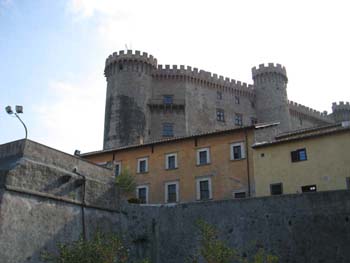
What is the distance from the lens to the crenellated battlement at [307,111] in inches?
2359

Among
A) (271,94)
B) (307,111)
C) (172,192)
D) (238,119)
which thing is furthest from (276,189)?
(307,111)

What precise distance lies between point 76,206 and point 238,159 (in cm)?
1263

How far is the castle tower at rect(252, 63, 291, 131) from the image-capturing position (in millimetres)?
56031

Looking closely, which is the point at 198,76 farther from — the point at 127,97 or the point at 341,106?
the point at 341,106

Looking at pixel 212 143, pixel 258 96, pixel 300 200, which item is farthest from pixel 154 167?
pixel 258 96

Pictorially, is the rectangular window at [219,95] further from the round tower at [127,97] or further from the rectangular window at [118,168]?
the rectangular window at [118,168]

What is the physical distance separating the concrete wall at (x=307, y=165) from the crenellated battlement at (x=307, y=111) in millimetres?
32209

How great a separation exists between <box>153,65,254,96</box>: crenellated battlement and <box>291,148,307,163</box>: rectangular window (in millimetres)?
27093

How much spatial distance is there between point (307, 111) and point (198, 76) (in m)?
17.5

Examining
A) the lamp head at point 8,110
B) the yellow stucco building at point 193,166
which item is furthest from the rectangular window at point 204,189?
the lamp head at point 8,110

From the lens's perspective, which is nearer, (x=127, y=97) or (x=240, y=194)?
(x=240, y=194)

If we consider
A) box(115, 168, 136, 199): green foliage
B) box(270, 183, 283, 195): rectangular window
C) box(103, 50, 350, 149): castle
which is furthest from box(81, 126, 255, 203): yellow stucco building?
box(103, 50, 350, 149): castle

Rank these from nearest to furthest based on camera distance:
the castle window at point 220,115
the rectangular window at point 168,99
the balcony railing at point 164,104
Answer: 1. the balcony railing at point 164,104
2. the rectangular window at point 168,99
3. the castle window at point 220,115

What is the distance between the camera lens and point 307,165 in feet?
88.9
